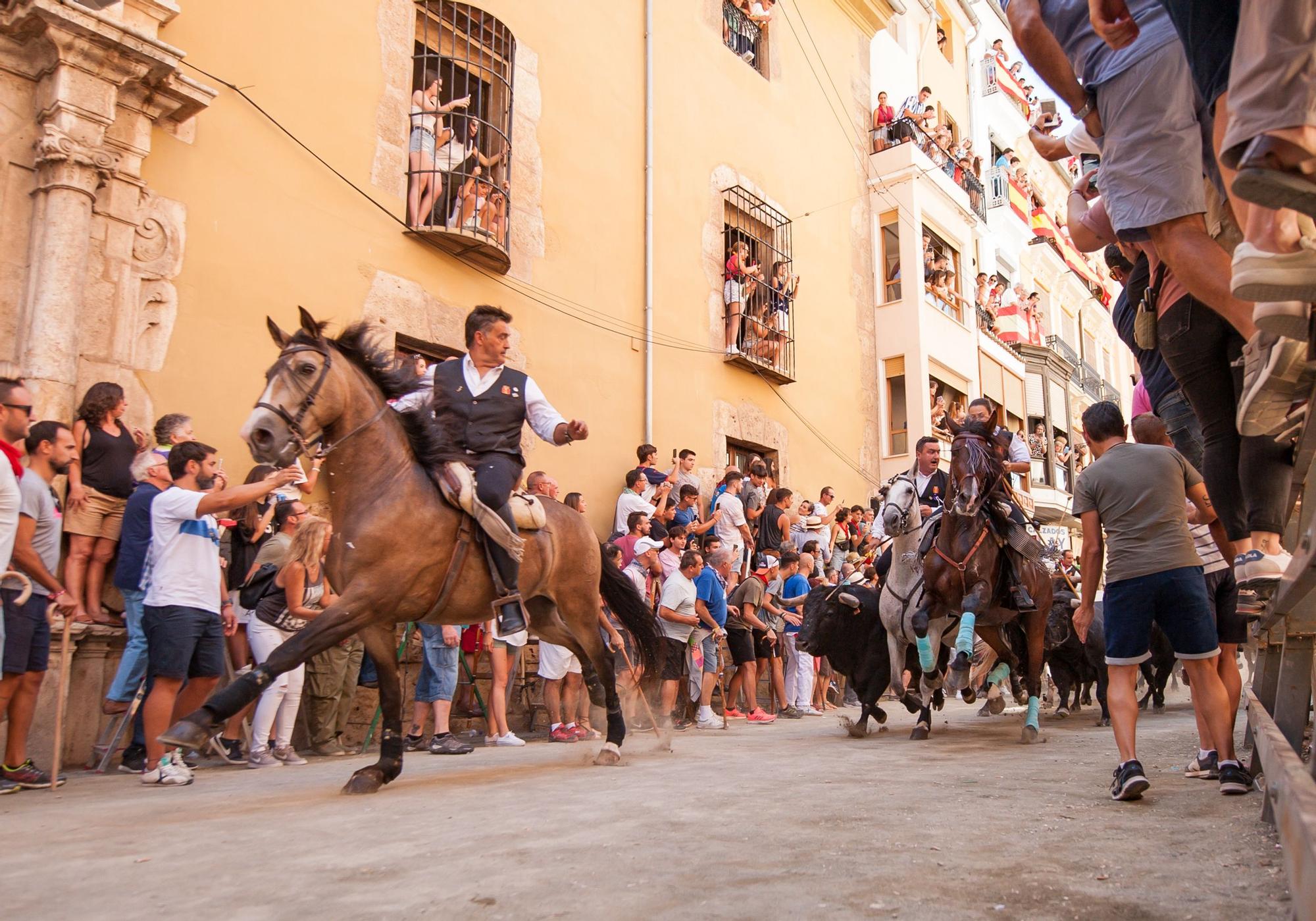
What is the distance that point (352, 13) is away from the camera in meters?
10.9

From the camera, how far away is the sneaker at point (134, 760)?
687 cm

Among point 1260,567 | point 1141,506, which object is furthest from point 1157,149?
point 1141,506

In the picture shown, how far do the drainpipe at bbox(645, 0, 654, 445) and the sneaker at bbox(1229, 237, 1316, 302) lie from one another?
39.0 feet

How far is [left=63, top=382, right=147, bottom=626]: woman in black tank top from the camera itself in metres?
7.32

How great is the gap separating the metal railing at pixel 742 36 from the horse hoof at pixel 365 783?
48.8 feet

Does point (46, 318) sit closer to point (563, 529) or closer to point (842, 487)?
point (563, 529)

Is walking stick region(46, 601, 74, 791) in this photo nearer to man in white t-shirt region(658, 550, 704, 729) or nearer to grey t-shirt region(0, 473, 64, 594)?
grey t-shirt region(0, 473, 64, 594)

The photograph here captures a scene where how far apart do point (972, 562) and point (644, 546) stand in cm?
411

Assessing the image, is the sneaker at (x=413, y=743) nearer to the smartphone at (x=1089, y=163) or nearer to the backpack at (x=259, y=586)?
the backpack at (x=259, y=586)

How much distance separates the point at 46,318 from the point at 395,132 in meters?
4.65

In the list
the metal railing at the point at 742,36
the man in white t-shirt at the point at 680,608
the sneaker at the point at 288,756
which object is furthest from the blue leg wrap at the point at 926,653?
the metal railing at the point at 742,36

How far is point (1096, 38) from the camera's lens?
392 cm

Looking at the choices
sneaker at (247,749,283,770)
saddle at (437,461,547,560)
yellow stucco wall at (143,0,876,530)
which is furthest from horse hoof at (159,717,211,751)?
yellow stucco wall at (143,0,876,530)

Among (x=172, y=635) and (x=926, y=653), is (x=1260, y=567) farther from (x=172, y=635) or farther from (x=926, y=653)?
(x=172, y=635)
